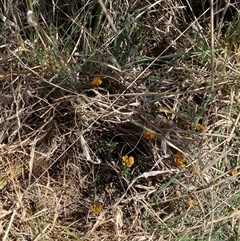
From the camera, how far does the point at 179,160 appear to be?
1.42m

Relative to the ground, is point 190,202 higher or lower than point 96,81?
lower

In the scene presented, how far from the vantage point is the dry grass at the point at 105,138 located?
1419 mm

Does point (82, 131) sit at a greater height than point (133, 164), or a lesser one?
greater

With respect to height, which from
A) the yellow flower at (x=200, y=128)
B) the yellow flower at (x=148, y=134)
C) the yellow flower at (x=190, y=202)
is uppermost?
the yellow flower at (x=148, y=134)

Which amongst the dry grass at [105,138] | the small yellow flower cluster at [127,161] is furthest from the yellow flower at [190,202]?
the small yellow flower cluster at [127,161]

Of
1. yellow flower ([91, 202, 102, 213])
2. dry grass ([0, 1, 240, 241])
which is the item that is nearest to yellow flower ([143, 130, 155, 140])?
dry grass ([0, 1, 240, 241])

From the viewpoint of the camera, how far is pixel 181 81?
1513 millimetres

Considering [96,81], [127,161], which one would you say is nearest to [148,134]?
[127,161]

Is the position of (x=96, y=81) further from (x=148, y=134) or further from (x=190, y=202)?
(x=190, y=202)

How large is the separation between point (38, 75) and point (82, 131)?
21 cm

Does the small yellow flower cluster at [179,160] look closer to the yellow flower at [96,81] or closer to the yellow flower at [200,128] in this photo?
the yellow flower at [200,128]

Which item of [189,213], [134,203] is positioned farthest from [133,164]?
[189,213]

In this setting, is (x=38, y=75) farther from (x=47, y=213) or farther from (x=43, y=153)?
(x=47, y=213)

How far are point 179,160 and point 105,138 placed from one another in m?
0.23
